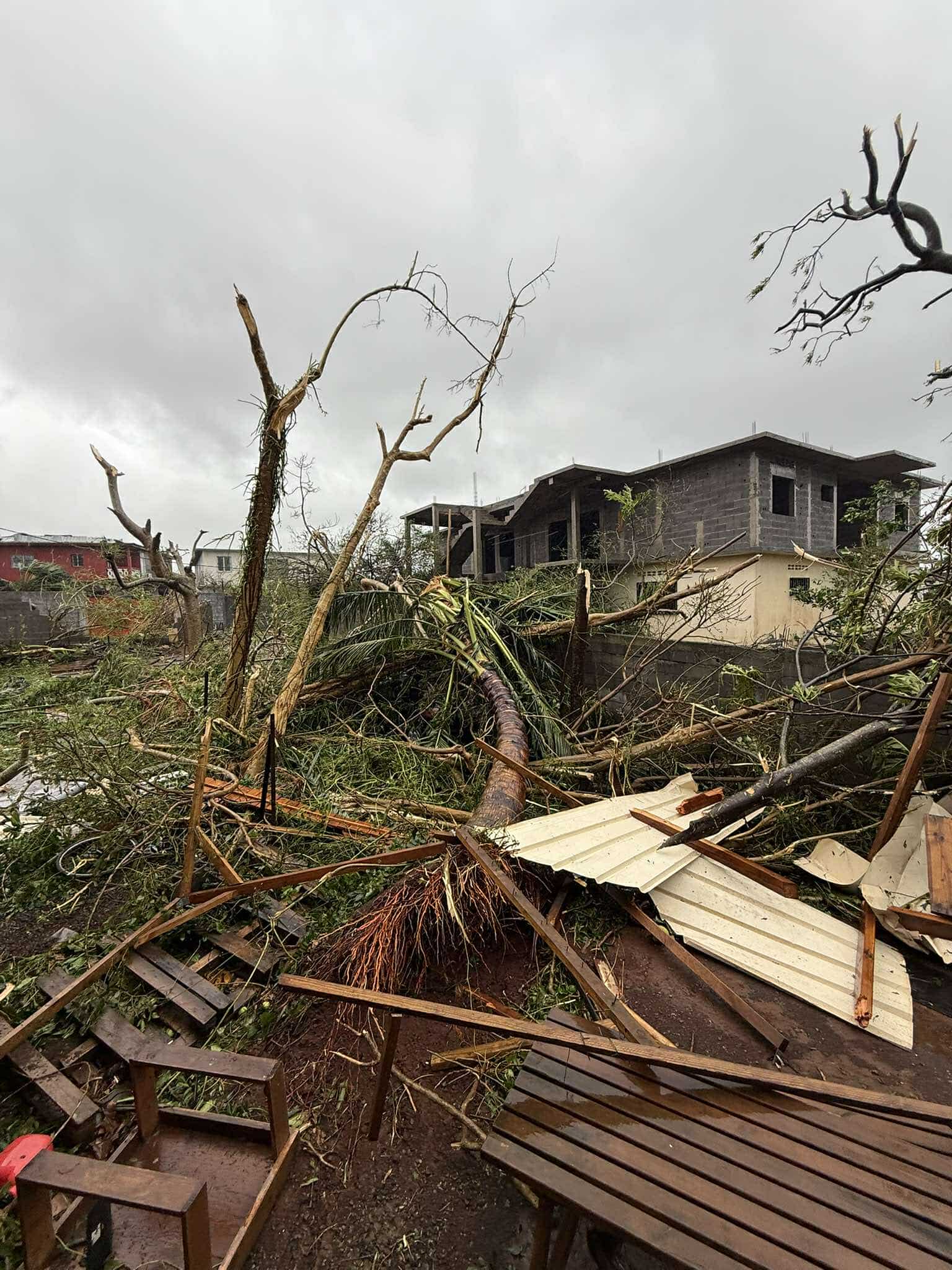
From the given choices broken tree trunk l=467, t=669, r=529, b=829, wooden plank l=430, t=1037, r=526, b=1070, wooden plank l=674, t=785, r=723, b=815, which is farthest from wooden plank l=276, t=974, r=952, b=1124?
wooden plank l=674, t=785, r=723, b=815

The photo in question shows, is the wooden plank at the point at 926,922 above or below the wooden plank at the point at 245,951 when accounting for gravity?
above

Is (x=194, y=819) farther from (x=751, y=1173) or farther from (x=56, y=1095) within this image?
(x=751, y=1173)

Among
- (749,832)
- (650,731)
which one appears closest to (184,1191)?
(749,832)

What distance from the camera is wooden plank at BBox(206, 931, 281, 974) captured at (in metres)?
2.28

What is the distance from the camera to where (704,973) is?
226 cm

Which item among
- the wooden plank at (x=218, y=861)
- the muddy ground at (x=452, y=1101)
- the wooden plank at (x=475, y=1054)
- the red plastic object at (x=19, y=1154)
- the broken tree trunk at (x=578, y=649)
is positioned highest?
the broken tree trunk at (x=578, y=649)

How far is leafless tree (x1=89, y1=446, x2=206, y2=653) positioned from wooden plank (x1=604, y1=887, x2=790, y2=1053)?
8020 mm

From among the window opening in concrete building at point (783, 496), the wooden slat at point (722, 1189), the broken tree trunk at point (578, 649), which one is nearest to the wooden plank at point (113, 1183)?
the wooden slat at point (722, 1189)

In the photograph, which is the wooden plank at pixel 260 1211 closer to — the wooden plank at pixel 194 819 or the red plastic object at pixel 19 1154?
the red plastic object at pixel 19 1154

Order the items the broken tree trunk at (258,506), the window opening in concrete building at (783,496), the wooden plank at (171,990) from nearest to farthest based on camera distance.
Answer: the wooden plank at (171,990)
the broken tree trunk at (258,506)
the window opening in concrete building at (783,496)

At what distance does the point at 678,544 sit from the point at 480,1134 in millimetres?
11851

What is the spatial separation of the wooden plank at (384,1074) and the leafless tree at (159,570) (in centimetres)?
809

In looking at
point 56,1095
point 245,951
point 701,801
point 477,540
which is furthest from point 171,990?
point 477,540

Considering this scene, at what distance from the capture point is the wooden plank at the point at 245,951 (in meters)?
2.28
